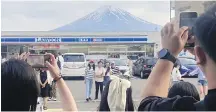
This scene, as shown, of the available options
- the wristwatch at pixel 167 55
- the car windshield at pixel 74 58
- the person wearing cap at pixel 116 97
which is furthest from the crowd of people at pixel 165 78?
A: the car windshield at pixel 74 58

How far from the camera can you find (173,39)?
1216 mm

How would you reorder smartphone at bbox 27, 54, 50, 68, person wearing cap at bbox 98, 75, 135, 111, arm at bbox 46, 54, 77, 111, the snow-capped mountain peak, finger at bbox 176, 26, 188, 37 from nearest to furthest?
1. finger at bbox 176, 26, 188, 37
2. arm at bbox 46, 54, 77, 111
3. smartphone at bbox 27, 54, 50, 68
4. person wearing cap at bbox 98, 75, 135, 111
5. the snow-capped mountain peak

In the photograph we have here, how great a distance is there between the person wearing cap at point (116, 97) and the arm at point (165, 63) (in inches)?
54.0

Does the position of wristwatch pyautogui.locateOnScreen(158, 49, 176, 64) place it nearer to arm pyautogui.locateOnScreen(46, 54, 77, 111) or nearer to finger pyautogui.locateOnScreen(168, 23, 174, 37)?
finger pyautogui.locateOnScreen(168, 23, 174, 37)

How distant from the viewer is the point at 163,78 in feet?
4.08

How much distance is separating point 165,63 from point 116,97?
1.42 meters

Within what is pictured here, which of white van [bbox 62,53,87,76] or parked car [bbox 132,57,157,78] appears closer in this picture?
white van [bbox 62,53,87,76]

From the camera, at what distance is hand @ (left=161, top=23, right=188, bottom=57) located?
1.22m

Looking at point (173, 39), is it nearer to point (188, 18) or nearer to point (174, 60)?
point (174, 60)

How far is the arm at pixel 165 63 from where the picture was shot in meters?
1.22

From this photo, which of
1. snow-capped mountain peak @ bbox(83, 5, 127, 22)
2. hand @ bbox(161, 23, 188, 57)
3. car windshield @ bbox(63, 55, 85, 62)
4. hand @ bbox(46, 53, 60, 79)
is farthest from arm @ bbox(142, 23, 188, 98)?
car windshield @ bbox(63, 55, 85, 62)

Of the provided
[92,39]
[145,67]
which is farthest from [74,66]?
[92,39]

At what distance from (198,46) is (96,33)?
1753 cm

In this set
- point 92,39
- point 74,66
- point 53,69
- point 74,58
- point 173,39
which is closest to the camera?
point 173,39
